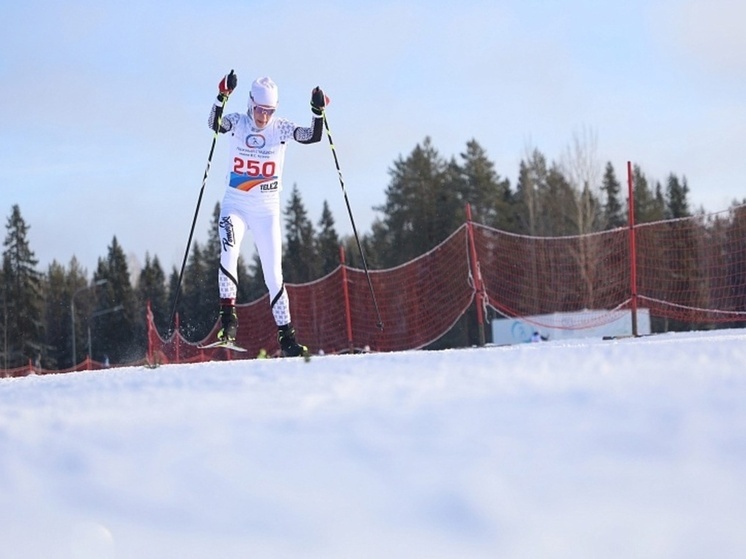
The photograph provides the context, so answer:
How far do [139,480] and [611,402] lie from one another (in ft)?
4.79

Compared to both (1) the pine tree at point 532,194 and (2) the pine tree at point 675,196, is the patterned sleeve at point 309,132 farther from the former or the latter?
(2) the pine tree at point 675,196

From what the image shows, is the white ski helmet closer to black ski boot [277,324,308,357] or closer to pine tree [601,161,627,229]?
black ski boot [277,324,308,357]

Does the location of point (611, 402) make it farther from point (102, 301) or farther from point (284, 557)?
point (102, 301)

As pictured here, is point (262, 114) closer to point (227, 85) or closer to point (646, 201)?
point (227, 85)

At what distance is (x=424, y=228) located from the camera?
49219mm

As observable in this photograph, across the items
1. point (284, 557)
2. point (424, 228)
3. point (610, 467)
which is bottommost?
point (284, 557)

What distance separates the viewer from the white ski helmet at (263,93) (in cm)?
641

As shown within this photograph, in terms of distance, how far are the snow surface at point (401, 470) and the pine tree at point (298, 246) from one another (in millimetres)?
52902

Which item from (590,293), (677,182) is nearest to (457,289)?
(590,293)

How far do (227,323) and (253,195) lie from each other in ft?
3.29

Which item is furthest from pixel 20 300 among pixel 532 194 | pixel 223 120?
pixel 223 120

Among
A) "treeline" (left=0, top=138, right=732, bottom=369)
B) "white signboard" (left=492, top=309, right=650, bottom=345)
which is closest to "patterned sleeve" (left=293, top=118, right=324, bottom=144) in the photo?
"white signboard" (left=492, top=309, right=650, bottom=345)

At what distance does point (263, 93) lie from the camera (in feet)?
21.0

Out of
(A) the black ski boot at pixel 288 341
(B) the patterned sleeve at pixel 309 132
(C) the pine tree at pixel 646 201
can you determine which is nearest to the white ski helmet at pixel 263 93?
(B) the patterned sleeve at pixel 309 132
